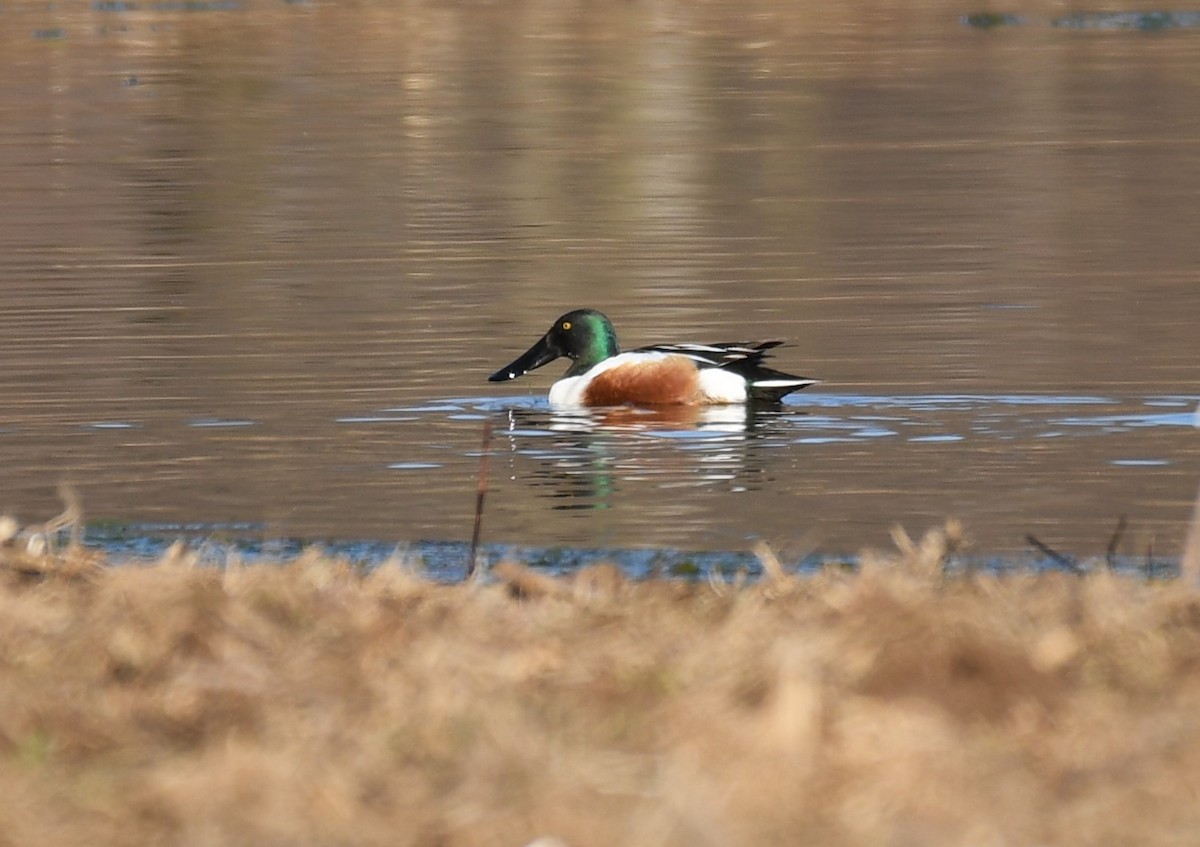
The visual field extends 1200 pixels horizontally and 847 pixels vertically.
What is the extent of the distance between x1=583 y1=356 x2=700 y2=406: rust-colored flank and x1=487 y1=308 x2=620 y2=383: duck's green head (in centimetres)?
66

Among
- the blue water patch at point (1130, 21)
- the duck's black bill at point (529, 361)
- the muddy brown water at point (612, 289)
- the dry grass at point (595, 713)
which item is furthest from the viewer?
the blue water patch at point (1130, 21)

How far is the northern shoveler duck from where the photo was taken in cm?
1330

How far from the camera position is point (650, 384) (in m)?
13.8

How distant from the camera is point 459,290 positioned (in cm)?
1786

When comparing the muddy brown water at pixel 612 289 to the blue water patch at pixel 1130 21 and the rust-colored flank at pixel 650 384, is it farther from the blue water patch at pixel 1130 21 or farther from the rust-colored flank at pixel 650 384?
the blue water patch at pixel 1130 21

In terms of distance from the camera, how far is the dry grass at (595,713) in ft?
14.4

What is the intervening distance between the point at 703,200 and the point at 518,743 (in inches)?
768

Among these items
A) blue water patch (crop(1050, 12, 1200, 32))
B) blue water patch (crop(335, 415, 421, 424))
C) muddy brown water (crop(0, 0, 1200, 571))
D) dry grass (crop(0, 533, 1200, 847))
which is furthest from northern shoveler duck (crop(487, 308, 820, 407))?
blue water patch (crop(1050, 12, 1200, 32))

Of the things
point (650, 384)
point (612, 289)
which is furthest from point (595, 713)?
point (612, 289)

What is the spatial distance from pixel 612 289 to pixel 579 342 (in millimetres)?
3552

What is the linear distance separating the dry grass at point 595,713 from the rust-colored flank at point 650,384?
7.54m

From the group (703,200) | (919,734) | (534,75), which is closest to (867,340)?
(703,200)

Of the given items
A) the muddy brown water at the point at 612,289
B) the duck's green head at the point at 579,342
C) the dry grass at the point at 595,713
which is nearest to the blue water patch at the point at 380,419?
the muddy brown water at the point at 612,289

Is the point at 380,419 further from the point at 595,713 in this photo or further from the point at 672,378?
the point at 595,713
